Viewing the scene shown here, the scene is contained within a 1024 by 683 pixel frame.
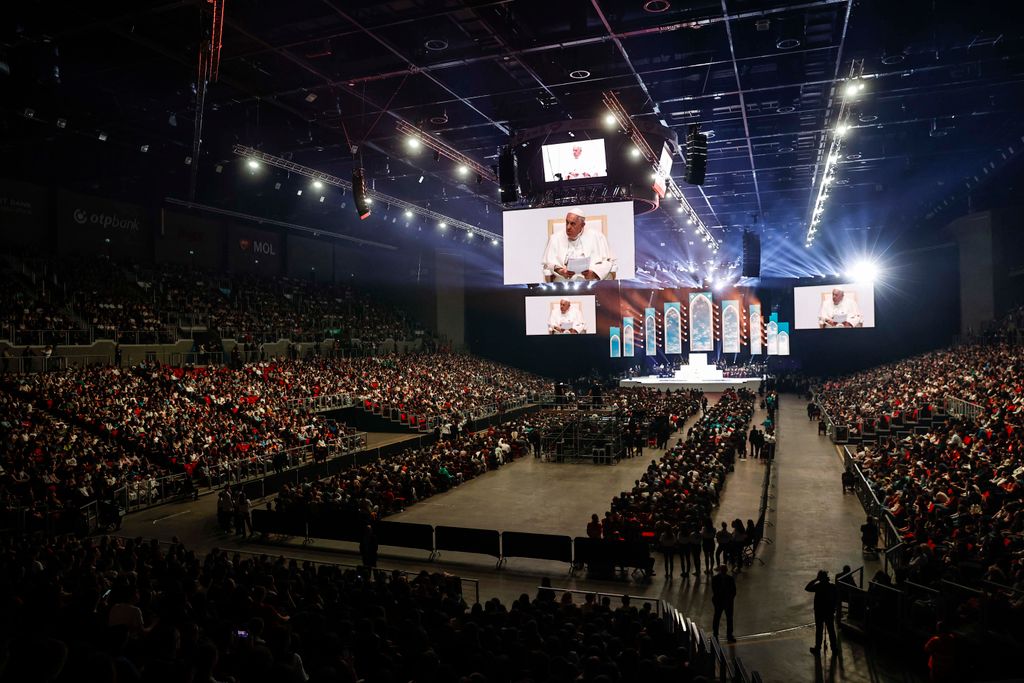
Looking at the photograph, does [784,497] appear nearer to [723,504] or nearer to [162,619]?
[723,504]

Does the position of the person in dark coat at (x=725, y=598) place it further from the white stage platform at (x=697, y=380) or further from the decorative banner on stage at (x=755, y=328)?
the decorative banner on stage at (x=755, y=328)

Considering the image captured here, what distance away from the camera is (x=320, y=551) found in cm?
1455

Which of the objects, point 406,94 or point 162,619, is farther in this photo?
point 406,94

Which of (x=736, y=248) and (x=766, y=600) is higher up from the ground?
(x=736, y=248)

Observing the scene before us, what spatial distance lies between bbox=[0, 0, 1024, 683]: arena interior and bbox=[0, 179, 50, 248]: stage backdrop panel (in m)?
0.13

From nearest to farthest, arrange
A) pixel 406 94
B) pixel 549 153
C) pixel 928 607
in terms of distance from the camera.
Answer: pixel 928 607 → pixel 406 94 → pixel 549 153

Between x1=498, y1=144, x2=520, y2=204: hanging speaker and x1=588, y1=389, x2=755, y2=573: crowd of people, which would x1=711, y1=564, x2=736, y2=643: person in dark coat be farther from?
x1=498, y1=144, x2=520, y2=204: hanging speaker

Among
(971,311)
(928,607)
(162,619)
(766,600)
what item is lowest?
(766,600)

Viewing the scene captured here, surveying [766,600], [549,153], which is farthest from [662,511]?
[549,153]

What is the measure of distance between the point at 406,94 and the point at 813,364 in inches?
1550

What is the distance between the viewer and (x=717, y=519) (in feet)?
53.6

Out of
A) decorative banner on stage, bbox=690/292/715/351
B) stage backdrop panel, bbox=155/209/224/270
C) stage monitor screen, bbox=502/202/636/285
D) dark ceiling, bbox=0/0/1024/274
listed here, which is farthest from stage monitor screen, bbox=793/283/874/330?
stage backdrop panel, bbox=155/209/224/270

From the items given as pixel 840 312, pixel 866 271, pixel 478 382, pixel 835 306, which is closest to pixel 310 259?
pixel 478 382

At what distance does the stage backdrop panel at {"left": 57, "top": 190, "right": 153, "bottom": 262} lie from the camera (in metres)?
30.4
